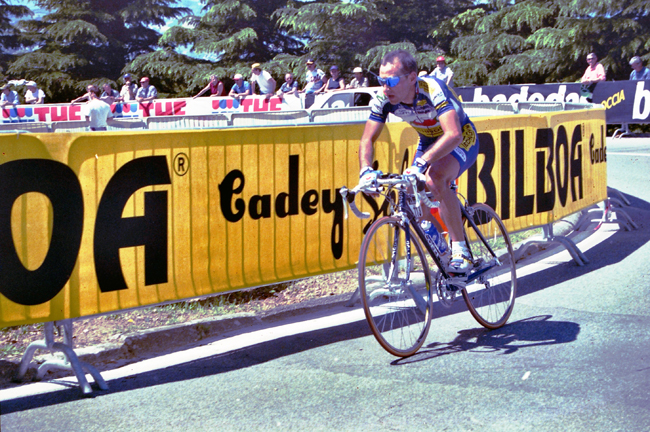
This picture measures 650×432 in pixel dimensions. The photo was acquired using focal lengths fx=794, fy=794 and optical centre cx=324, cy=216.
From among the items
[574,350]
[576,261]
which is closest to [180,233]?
[574,350]

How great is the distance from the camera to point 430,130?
217 inches

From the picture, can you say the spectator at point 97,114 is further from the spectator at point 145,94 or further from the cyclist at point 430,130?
the cyclist at point 430,130

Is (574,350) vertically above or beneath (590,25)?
beneath

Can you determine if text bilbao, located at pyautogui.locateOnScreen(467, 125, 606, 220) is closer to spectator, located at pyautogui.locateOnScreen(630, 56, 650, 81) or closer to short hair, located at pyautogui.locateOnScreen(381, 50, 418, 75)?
short hair, located at pyautogui.locateOnScreen(381, 50, 418, 75)

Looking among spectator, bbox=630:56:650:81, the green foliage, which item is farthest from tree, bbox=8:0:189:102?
spectator, bbox=630:56:650:81

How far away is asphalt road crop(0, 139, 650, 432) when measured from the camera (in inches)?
167

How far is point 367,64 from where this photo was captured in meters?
38.6

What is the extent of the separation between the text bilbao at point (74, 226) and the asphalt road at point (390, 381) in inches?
26.0

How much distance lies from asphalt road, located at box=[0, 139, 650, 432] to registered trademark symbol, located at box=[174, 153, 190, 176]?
1.28m

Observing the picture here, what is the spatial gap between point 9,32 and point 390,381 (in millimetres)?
47369

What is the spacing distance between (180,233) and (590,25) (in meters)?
28.1

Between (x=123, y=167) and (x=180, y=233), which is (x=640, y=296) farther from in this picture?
(x=123, y=167)

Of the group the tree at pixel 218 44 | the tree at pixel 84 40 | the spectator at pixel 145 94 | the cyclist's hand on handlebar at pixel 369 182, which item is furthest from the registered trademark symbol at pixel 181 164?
the tree at pixel 84 40

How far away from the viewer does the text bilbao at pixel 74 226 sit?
4980 millimetres
